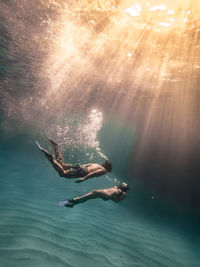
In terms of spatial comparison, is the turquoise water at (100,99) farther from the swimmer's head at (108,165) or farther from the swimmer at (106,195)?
the swimmer's head at (108,165)

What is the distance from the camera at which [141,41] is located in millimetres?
10023

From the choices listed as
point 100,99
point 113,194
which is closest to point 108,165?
point 113,194

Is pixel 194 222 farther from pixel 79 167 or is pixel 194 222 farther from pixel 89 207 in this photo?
pixel 79 167

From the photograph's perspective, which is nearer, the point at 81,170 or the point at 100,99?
the point at 81,170

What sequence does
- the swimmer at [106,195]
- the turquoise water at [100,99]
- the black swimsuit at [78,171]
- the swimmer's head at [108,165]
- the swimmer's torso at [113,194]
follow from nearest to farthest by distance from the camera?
the swimmer at [106,195], the swimmer's torso at [113,194], the black swimsuit at [78,171], the swimmer's head at [108,165], the turquoise water at [100,99]

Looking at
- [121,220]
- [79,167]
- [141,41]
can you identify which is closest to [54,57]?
[141,41]

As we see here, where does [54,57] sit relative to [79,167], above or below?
above

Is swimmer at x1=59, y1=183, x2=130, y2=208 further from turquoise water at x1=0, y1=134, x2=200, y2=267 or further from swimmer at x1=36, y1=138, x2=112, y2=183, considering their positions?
turquoise water at x1=0, y1=134, x2=200, y2=267

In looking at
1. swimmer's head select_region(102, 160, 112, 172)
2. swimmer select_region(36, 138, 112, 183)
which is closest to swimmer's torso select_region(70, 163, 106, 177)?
swimmer select_region(36, 138, 112, 183)

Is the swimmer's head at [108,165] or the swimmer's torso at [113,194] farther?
the swimmer's head at [108,165]

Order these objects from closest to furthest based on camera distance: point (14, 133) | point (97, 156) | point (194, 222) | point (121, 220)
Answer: point (121, 220)
point (194, 222)
point (14, 133)
point (97, 156)

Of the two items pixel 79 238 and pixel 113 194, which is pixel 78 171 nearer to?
pixel 113 194

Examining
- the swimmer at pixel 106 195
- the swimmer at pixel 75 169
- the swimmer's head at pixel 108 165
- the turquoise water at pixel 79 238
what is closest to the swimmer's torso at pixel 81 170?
the swimmer at pixel 75 169

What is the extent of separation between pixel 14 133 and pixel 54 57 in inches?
979
